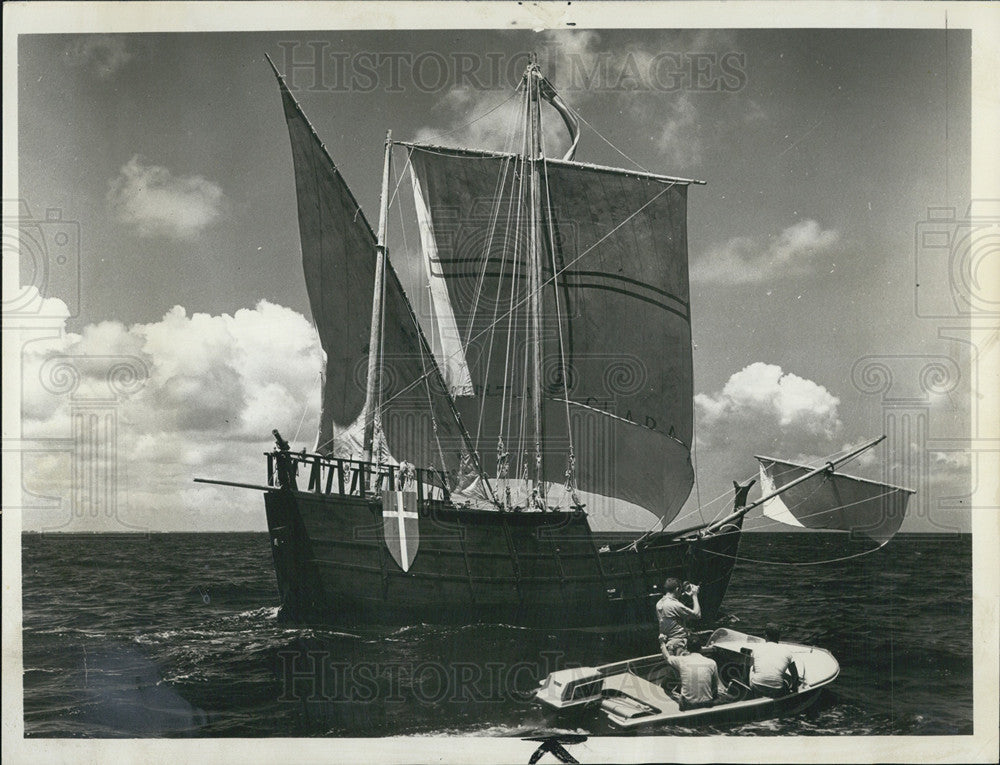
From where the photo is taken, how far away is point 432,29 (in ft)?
23.6

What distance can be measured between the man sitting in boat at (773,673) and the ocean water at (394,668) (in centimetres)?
37

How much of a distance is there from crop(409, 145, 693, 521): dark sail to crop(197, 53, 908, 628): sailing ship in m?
0.03

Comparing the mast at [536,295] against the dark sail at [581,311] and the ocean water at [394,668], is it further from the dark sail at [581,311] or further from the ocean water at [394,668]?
the ocean water at [394,668]

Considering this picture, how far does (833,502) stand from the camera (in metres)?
8.17

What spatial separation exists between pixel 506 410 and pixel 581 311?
164 cm

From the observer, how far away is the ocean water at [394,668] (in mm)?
7113

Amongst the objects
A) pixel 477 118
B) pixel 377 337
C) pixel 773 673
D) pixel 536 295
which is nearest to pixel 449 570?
pixel 377 337

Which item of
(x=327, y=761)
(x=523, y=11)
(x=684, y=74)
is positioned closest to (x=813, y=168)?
(x=684, y=74)

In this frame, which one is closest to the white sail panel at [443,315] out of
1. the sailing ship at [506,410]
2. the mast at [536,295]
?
the sailing ship at [506,410]

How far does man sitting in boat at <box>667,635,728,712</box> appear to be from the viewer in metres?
6.67

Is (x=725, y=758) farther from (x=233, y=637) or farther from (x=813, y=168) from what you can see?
(x=813, y=168)

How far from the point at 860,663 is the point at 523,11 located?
23.8 feet

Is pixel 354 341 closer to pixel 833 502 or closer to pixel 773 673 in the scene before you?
pixel 773 673

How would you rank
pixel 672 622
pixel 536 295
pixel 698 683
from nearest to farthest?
pixel 698 683 < pixel 672 622 < pixel 536 295
